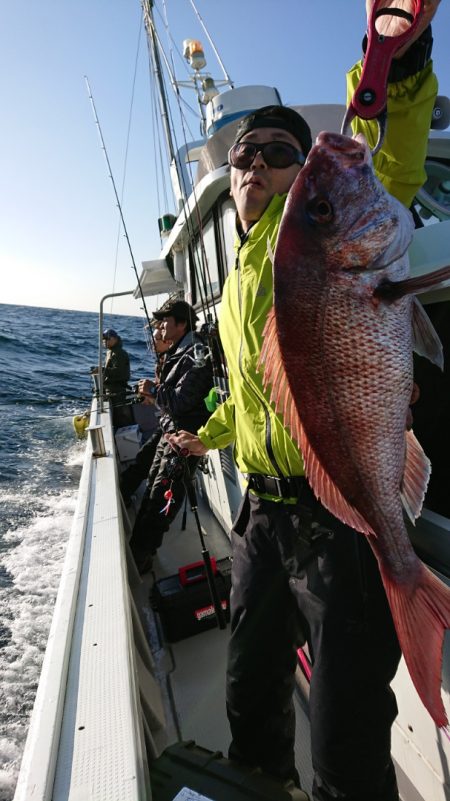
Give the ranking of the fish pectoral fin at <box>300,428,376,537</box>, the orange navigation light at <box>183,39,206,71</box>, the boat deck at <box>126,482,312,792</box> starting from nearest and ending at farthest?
1. the fish pectoral fin at <box>300,428,376,537</box>
2. the boat deck at <box>126,482,312,792</box>
3. the orange navigation light at <box>183,39,206,71</box>

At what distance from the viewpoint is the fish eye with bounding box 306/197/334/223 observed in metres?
1.21

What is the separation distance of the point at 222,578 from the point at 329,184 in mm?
2828

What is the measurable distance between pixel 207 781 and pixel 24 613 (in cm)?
344

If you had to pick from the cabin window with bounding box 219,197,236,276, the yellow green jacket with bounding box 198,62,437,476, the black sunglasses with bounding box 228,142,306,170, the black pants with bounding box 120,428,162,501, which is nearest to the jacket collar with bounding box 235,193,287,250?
the yellow green jacket with bounding box 198,62,437,476

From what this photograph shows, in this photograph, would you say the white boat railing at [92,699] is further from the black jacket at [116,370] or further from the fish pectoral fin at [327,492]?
the black jacket at [116,370]

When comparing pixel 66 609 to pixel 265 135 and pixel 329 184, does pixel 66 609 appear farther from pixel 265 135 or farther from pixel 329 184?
pixel 265 135

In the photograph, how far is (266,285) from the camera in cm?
165

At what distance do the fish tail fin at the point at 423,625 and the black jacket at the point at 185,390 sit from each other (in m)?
2.70

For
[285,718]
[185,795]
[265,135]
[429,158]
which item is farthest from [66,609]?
[429,158]

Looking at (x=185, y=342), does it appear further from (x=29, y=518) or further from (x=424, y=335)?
(x=29, y=518)

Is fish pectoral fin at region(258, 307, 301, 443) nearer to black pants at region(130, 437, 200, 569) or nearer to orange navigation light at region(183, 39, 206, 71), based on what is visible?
black pants at region(130, 437, 200, 569)

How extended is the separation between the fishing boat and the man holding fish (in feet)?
0.95

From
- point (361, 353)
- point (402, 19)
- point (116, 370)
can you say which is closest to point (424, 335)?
point (361, 353)

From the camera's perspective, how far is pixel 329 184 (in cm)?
119
